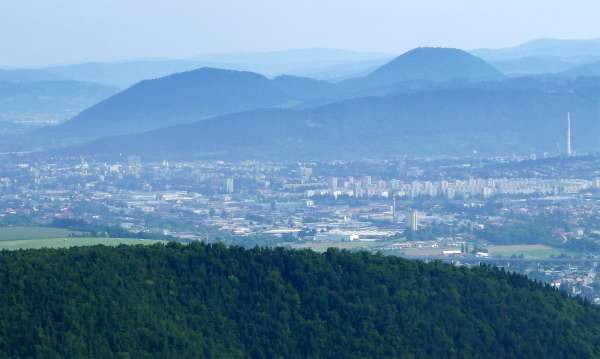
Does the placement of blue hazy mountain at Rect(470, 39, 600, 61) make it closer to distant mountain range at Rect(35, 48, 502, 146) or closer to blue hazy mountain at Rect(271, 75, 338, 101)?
distant mountain range at Rect(35, 48, 502, 146)

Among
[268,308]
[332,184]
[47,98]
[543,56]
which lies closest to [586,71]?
[543,56]

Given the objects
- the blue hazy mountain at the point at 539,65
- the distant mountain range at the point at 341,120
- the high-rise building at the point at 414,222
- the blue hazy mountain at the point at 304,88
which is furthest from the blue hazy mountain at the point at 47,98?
the high-rise building at the point at 414,222

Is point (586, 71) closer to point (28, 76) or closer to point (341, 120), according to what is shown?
point (341, 120)

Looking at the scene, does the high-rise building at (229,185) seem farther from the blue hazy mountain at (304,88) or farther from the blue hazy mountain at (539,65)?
the blue hazy mountain at (539,65)

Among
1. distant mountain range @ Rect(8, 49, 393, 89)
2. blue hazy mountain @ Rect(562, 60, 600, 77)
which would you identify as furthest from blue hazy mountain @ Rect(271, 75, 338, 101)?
distant mountain range @ Rect(8, 49, 393, 89)

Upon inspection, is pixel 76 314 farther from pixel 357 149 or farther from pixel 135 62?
pixel 135 62

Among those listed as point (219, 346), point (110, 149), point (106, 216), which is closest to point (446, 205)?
point (106, 216)
